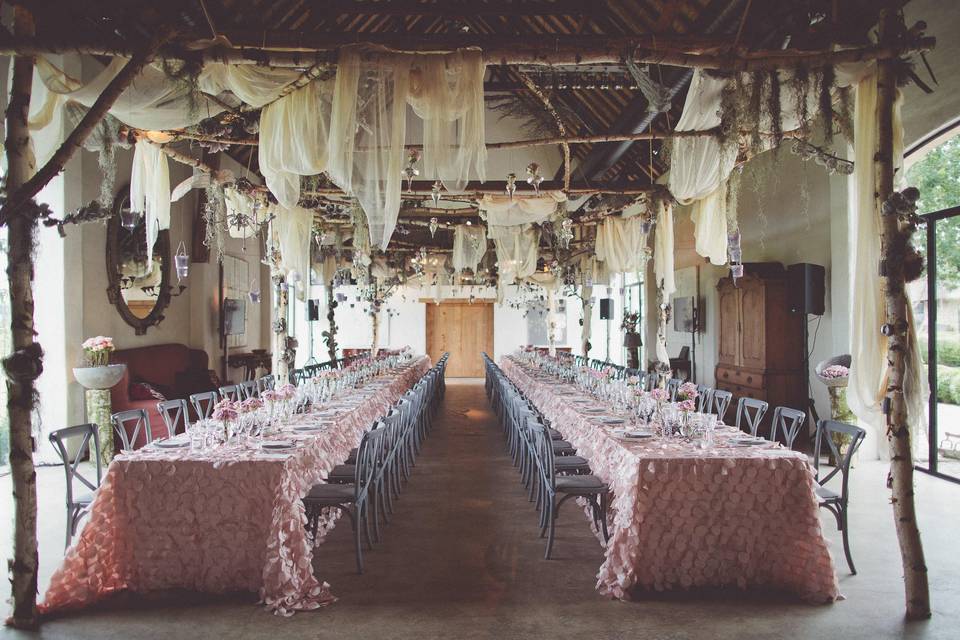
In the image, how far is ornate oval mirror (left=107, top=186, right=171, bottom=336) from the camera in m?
8.30

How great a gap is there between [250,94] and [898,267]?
13.6 ft

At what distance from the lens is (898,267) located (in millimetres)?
3539

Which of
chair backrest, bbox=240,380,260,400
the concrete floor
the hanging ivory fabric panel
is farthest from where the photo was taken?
chair backrest, bbox=240,380,260,400

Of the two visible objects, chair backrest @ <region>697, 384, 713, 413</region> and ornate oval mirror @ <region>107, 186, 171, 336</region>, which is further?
ornate oval mirror @ <region>107, 186, 171, 336</region>

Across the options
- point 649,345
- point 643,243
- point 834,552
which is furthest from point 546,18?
point 834,552

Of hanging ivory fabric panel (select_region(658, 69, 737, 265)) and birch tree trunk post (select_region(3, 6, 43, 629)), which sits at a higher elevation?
hanging ivory fabric panel (select_region(658, 69, 737, 265))

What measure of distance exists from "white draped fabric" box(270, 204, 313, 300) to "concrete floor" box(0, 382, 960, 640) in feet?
11.7

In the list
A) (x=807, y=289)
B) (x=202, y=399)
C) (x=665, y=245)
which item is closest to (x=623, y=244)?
(x=665, y=245)

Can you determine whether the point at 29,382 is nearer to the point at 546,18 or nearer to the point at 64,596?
the point at 64,596

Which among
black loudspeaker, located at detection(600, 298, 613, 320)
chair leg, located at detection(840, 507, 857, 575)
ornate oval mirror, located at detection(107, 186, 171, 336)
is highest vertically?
ornate oval mirror, located at detection(107, 186, 171, 336)

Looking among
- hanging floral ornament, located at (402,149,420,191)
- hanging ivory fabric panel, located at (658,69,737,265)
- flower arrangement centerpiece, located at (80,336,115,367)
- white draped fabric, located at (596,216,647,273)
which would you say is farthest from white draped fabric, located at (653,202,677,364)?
flower arrangement centerpiece, located at (80,336,115,367)

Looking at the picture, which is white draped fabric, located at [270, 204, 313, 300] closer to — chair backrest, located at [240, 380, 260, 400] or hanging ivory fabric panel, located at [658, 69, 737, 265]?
chair backrest, located at [240, 380, 260, 400]

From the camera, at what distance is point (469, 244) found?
10797 mm

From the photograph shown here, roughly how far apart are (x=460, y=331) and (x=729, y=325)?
13124 millimetres
